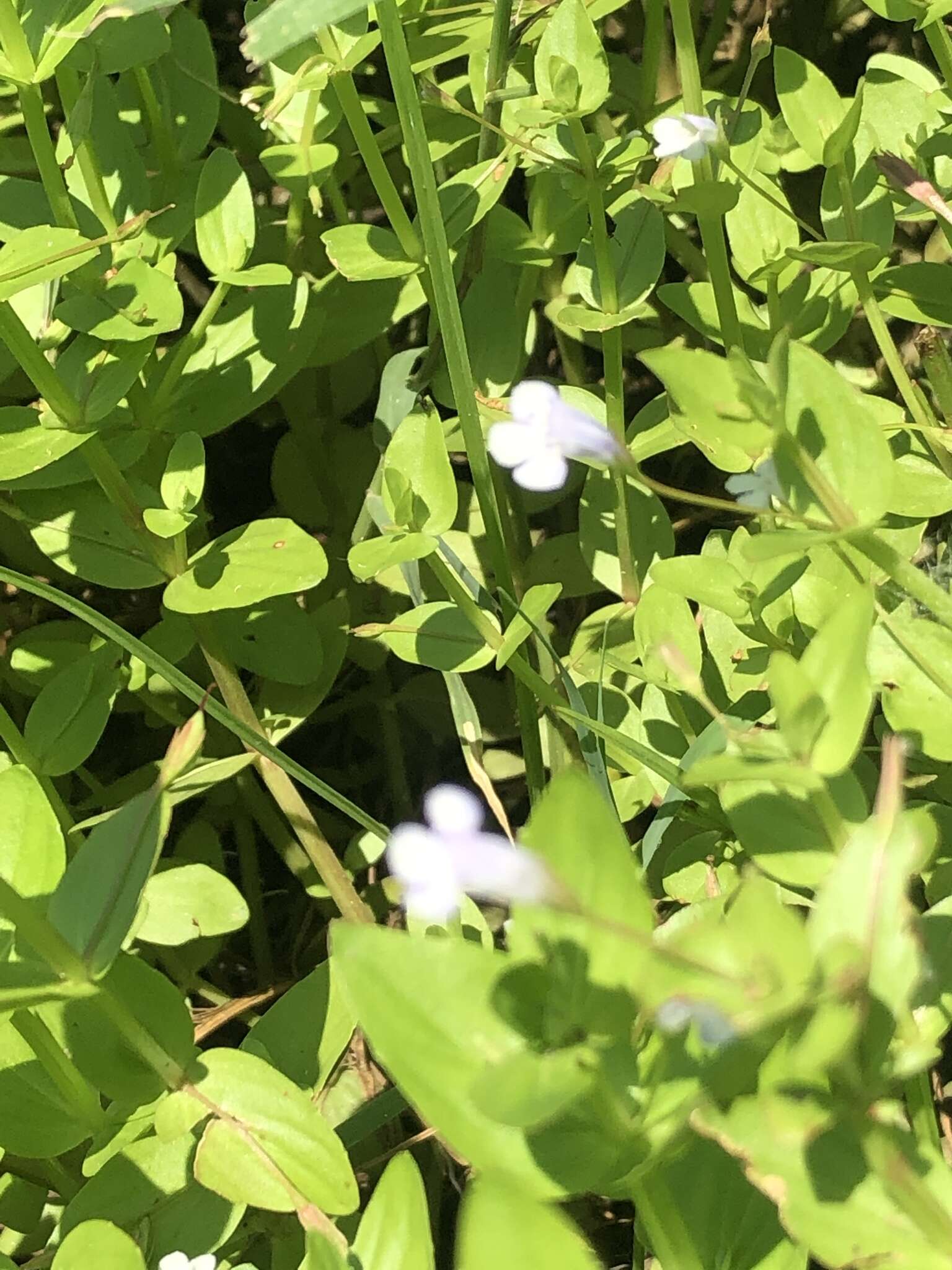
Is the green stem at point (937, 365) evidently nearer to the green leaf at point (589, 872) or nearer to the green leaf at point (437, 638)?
the green leaf at point (437, 638)

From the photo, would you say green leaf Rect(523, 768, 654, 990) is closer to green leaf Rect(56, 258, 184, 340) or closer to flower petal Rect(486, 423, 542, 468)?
flower petal Rect(486, 423, 542, 468)

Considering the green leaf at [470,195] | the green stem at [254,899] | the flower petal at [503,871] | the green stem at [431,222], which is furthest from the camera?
the green stem at [254,899]

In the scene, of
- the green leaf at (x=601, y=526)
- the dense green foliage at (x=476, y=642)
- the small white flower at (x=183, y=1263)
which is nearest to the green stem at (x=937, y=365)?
the dense green foliage at (x=476, y=642)

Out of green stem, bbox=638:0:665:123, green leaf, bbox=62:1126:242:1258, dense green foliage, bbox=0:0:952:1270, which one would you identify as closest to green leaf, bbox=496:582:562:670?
dense green foliage, bbox=0:0:952:1270

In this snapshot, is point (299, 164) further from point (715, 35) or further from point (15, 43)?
point (715, 35)

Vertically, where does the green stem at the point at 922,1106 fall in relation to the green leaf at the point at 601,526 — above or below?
below

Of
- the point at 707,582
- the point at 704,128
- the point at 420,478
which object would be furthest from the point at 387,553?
the point at 704,128

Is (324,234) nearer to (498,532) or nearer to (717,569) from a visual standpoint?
(498,532)
